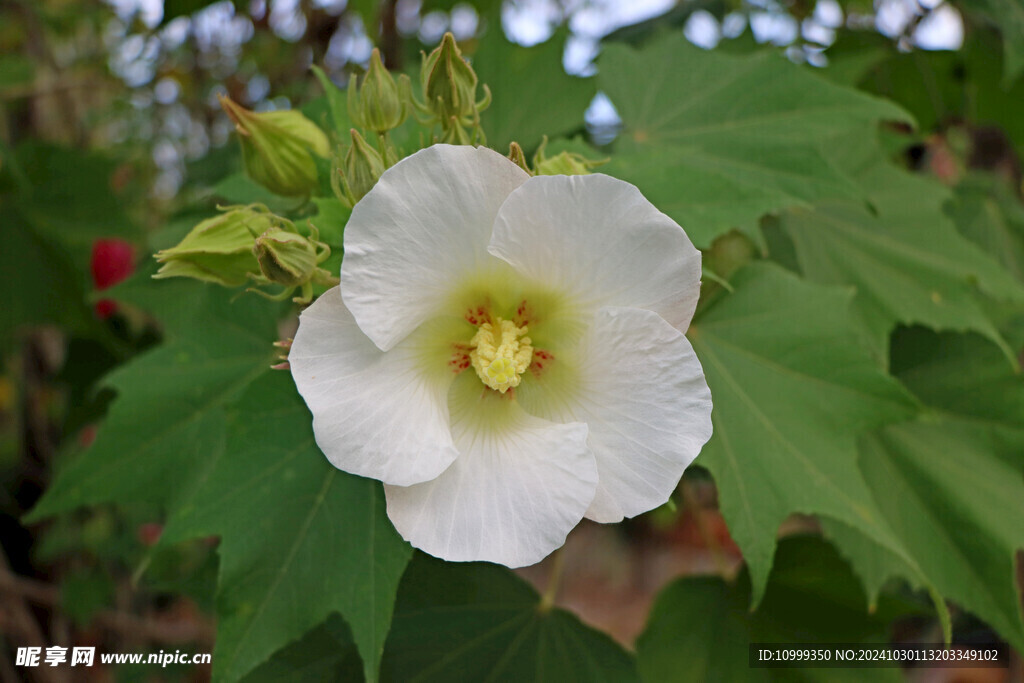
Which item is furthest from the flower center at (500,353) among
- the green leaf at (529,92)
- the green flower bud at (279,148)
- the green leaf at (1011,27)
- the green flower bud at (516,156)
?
the green leaf at (1011,27)

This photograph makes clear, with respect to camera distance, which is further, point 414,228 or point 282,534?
point 282,534

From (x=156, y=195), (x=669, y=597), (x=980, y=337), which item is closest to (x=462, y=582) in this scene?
(x=669, y=597)

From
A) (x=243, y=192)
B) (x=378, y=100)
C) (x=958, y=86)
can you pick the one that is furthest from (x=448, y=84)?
(x=958, y=86)

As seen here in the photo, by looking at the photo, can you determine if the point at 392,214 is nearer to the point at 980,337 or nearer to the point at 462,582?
the point at 462,582

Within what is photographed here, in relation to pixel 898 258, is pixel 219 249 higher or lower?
higher

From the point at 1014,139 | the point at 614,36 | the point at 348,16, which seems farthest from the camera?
the point at 348,16

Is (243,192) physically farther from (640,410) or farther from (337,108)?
(640,410)

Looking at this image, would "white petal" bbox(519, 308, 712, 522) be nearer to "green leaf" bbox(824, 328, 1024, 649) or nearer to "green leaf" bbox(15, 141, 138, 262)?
"green leaf" bbox(824, 328, 1024, 649)
